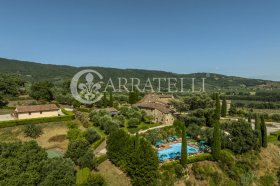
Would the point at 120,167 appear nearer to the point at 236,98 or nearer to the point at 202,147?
the point at 202,147

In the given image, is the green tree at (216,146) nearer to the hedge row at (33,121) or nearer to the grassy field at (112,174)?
the grassy field at (112,174)

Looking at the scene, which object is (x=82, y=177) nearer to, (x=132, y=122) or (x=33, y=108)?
(x=132, y=122)

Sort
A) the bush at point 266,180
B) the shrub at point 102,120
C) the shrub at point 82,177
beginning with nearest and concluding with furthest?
the shrub at point 82,177
the bush at point 266,180
the shrub at point 102,120

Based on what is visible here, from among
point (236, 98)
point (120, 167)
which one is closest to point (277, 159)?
point (120, 167)


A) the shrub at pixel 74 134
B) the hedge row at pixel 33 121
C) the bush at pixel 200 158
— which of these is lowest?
the bush at pixel 200 158

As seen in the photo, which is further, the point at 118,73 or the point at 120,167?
the point at 118,73

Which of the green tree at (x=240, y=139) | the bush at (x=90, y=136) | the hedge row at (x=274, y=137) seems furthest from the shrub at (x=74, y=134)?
the hedge row at (x=274, y=137)

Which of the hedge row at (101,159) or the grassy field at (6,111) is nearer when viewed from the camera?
the hedge row at (101,159)
